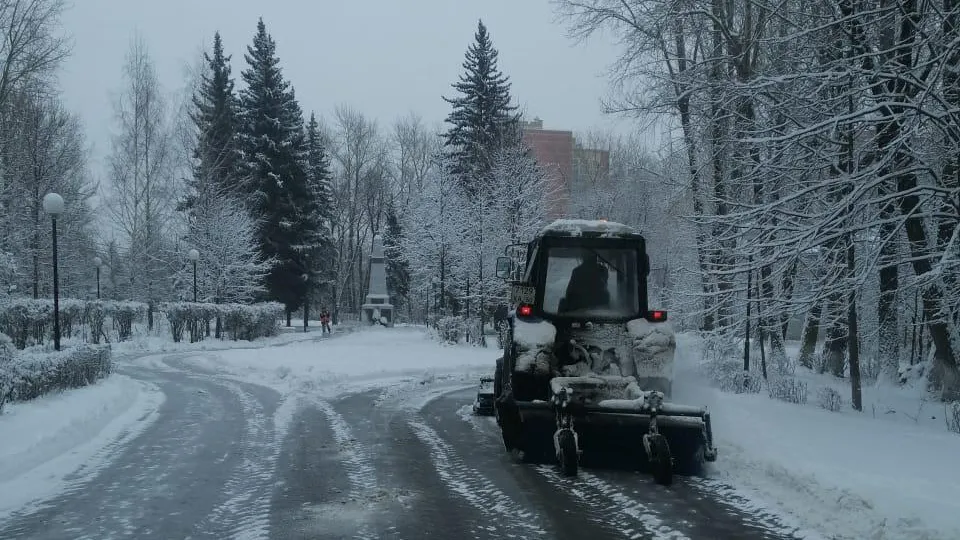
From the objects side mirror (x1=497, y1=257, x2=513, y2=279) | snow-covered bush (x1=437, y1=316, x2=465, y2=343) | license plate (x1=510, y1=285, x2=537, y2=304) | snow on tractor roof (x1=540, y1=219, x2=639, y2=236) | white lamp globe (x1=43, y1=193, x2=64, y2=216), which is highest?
white lamp globe (x1=43, y1=193, x2=64, y2=216)

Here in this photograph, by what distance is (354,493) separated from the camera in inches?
273

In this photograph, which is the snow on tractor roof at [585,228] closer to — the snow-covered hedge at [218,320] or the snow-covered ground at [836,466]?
the snow-covered ground at [836,466]

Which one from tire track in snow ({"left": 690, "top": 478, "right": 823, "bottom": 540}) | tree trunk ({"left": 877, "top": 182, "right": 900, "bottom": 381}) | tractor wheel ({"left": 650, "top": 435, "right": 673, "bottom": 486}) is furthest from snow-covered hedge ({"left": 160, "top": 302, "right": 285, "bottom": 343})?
tire track in snow ({"left": 690, "top": 478, "right": 823, "bottom": 540})

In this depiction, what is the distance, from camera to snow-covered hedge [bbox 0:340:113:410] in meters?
11.1

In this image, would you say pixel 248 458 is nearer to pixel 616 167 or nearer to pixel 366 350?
pixel 366 350

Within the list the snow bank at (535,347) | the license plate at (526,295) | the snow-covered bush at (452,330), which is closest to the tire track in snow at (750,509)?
the snow bank at (535,347)

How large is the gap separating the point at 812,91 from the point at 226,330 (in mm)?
28457

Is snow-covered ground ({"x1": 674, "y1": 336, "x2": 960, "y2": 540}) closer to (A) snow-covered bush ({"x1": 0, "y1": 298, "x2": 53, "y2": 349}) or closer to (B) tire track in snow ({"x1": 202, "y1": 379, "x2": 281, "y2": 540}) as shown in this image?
(B) tire track in snow ({"x1": 202, "y1": 379, "x2": 281, "y2": 540})

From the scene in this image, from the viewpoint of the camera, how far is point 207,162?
42.8 m

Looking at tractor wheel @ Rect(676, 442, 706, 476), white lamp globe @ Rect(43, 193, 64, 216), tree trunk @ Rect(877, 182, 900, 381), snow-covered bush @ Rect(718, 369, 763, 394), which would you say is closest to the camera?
tractor wheel @ Rect(676, 442, 706, 476)

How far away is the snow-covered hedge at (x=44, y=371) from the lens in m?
11.1

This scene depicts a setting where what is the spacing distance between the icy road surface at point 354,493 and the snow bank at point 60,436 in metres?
0.26

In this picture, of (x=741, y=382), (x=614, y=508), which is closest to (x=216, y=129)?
(x=741, y=382)

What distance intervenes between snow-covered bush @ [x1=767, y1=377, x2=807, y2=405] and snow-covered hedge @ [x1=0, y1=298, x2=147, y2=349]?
64.4 feet
